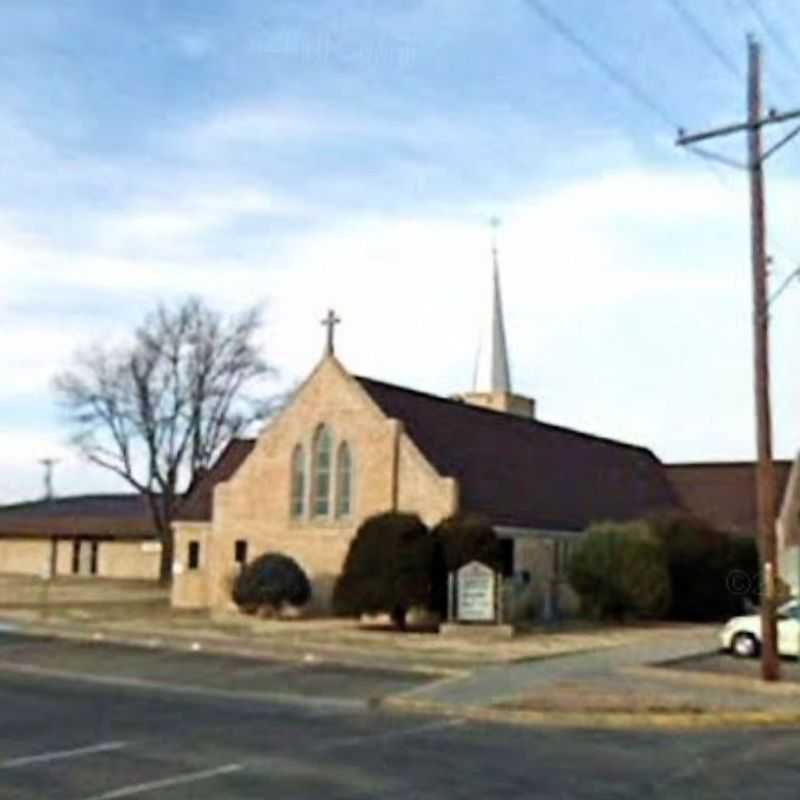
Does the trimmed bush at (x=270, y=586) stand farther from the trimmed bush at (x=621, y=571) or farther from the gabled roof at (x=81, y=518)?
the gabled roof at (x=81, y=518)

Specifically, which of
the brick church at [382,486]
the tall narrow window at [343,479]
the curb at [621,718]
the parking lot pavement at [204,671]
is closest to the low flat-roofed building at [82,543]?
the brick church at [382,486]

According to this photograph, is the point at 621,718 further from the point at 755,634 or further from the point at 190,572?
the point at 190,572

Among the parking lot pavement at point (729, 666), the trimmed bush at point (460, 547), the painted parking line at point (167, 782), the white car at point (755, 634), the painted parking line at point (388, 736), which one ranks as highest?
the trimmed bush at point (460, 547)

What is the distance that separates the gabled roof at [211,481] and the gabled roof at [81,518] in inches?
644

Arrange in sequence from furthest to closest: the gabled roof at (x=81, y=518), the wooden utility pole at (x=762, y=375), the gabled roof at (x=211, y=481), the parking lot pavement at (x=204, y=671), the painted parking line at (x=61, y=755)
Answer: the gabled roof at (x=81, y=518)
the gabled roof at (x=211, y=481)
the wooden utility pole at (x=762, y=375)
the parking lot pavement at (x=204, y=671)
the painted parking line at (x=61, y=755)

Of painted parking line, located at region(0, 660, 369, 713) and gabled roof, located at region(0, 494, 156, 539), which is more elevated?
gabled roof, located at region(0, 494, 156, 539)

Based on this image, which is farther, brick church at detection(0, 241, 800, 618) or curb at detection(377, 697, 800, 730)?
brick church at detection(0, 241, 800, 618)

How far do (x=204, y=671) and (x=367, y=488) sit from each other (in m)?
18.3

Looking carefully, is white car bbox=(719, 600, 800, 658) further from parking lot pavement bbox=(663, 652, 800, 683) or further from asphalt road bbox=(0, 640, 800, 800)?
asphalt road bbox=(0, 640, 800, 800)

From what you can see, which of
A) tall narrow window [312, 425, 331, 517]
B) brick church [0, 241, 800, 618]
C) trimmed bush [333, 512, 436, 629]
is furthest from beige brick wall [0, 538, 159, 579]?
trimmed bush [333, 512, 436, 629]

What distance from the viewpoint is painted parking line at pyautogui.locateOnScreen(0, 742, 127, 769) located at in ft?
47.1

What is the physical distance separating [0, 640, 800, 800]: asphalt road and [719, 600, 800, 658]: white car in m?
12.4

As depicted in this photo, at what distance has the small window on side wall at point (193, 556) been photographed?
1954 inches

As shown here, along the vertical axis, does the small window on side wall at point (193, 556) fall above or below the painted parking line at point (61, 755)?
above
